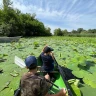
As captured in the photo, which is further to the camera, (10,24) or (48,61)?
(10,24)

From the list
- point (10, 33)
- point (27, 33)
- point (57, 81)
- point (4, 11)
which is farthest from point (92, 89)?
point (27, 33)

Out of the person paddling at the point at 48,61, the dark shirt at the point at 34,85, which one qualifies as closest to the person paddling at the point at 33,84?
the dark shirt at the point at 34,85

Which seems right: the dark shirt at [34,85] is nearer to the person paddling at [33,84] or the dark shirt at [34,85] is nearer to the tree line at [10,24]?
the person paddling at [33,84]

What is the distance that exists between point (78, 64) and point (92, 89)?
87 cm

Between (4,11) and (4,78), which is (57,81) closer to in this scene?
(4,78)

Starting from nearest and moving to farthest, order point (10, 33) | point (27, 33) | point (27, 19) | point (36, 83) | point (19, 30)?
1. point (36, 83)
2. point (10, 33)
3. point (19, 30)
4. point (27, 33)
5. point (27, 19)

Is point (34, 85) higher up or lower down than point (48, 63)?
higher up

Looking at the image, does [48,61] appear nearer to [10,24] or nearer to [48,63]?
[48,63]

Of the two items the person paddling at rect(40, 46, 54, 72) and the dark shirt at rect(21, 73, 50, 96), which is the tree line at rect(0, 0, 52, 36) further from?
the dark shirt at rect(21, 73, 50, 96)

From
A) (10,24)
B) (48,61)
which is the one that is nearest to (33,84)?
(48,61)

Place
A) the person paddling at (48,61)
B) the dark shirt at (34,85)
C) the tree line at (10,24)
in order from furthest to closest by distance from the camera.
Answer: the tree line at (10,24) → the person paddling at (48,61) → the dark shirt at (34,85)

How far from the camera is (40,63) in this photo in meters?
4.59

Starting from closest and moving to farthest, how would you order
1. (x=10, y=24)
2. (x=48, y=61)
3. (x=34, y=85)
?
1. (x=34, y=85)
2. (x=48, y=61)
3. (x=10, y=24)

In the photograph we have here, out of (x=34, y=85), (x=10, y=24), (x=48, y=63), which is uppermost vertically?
(x=34, y=85)
